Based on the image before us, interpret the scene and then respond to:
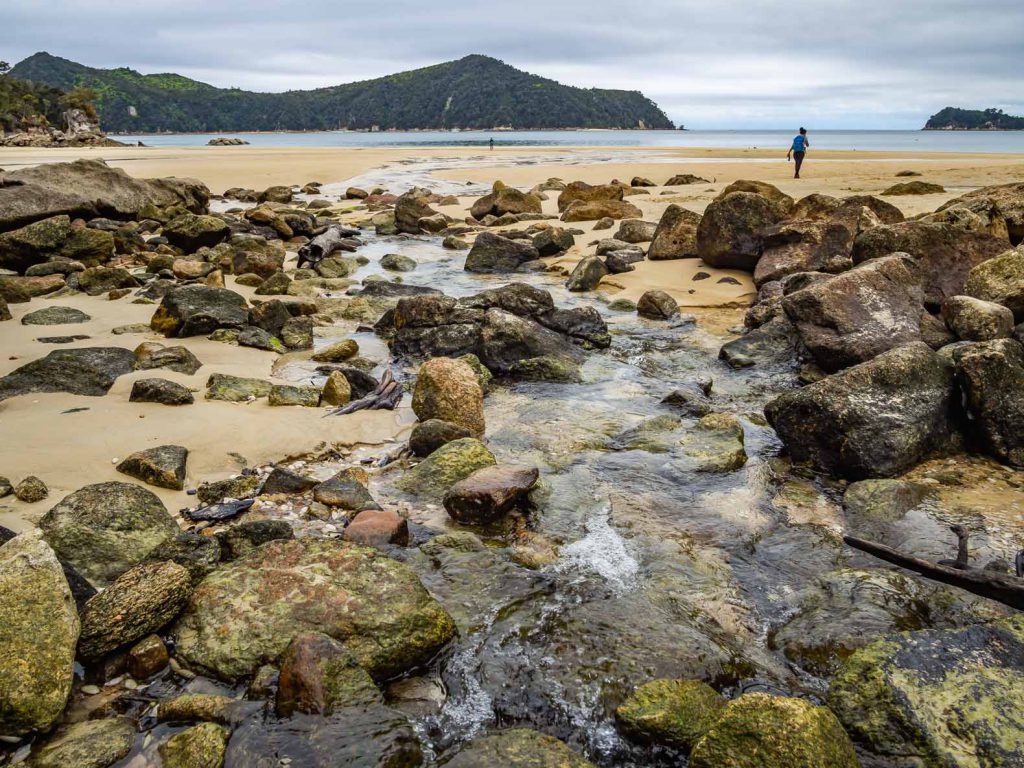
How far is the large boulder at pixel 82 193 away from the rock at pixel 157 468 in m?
11.6

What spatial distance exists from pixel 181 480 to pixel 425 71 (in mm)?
215609

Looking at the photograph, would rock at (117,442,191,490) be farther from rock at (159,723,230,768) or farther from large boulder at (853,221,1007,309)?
large boulder at (853,221,1007,309)

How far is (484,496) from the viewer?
188 inches

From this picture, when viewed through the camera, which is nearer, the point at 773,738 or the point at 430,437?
the point at 773,738

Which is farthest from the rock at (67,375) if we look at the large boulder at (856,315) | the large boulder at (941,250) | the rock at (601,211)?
the rock at (601,211)

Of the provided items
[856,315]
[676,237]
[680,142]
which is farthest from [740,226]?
[680,142]

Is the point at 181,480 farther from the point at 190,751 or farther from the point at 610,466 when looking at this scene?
the point at 610,466

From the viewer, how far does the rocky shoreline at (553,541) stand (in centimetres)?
287

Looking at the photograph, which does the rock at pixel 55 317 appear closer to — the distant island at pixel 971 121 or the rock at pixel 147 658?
the rock at pixel 147 658

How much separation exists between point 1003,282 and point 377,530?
7022 millimetres

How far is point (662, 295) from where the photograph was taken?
10.8 metres

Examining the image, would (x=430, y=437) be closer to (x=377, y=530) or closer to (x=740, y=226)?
(x=377, y=530)

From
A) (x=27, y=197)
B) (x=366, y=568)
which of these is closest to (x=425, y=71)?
(x=27, y=197)

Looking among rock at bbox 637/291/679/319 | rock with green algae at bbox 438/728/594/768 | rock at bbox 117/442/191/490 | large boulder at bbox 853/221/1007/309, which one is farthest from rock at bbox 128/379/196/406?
large boulder at bbox 853/221/1007/309
